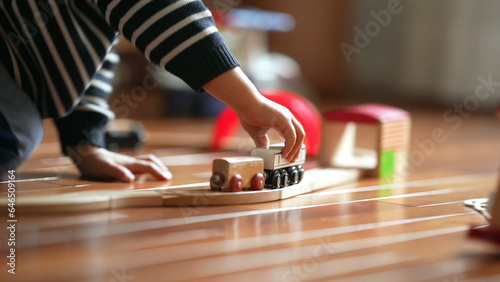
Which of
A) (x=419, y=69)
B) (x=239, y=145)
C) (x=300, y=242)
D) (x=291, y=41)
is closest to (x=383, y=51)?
(x=419, y=69)

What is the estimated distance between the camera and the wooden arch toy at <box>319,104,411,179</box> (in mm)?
1055

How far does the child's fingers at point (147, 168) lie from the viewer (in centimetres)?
94

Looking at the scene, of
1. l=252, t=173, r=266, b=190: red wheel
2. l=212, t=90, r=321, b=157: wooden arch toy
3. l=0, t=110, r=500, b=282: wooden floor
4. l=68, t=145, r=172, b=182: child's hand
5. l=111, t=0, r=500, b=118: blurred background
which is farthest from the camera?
l=111, t=0, r=500, b=118: blurred background

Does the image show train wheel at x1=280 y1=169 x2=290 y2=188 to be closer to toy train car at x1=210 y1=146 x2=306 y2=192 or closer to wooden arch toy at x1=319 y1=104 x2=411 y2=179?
toy train car at x1=210 y1=146 x2=306 y2=192

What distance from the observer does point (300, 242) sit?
0.61 meters

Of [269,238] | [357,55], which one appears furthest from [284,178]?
[357,55]

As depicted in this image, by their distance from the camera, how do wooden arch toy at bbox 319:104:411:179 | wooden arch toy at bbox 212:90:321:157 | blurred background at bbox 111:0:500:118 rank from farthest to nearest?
blurred background at bbox 111:0:500:118 → wooden arch toy at bbox 212:90:321:157 → wooden arch toy at bbox 319:104:411:179

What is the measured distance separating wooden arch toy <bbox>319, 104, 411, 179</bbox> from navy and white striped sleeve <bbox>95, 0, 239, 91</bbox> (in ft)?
1.26

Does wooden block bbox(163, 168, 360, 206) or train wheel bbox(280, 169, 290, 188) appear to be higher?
train wheel bbox(280, 169, 290, 188)

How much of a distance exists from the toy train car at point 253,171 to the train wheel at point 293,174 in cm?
1

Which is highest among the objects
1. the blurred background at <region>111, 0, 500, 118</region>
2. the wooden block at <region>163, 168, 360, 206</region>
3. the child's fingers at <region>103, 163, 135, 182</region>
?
the blurred background at <region>111, 0, 500, 118</region>

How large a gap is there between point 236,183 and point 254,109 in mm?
98

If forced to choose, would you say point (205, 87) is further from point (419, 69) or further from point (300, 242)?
point (419, 69)

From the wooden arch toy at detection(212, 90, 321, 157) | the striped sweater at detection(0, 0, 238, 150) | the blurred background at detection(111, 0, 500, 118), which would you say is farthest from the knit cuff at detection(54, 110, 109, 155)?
the blurred background at detection(111, 0, 500, 118)
